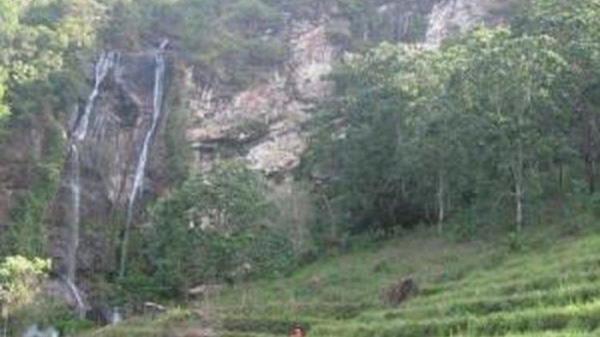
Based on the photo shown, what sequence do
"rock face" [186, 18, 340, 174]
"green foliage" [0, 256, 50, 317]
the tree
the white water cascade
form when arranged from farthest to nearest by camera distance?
1. "rock face" [186, 18, 340, 174]
2. the white water cascade
3. "green foliage" [0, 256, 50, 317]
4. the tree

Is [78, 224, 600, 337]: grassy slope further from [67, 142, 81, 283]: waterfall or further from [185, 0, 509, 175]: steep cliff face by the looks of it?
[185, 0, 509, 175]: steep cliff face

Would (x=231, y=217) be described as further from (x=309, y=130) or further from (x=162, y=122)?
(x=162, y=122)

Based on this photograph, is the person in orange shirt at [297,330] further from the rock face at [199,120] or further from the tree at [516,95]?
the rock face at [199,120]

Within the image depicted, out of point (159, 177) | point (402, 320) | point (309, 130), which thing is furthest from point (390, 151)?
point (402, 320)

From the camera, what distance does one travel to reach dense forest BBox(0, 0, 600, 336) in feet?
104

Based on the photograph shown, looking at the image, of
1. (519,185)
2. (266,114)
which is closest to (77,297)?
(266,114)

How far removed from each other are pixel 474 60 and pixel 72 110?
20262 millimetres

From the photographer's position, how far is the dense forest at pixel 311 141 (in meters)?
31.6

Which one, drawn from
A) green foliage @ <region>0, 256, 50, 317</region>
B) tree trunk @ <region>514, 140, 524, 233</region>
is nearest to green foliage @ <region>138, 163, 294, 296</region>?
green foliage @ <region>0, 256, 50, 317</region>

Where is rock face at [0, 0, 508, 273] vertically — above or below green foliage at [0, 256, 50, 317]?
above

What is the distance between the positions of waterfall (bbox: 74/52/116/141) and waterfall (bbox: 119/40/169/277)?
7.42 ft

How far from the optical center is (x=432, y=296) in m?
23.7

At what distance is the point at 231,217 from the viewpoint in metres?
32.9

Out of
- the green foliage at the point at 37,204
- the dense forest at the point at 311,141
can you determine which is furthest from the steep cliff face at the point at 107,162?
the green foliage at the point at 37,204
